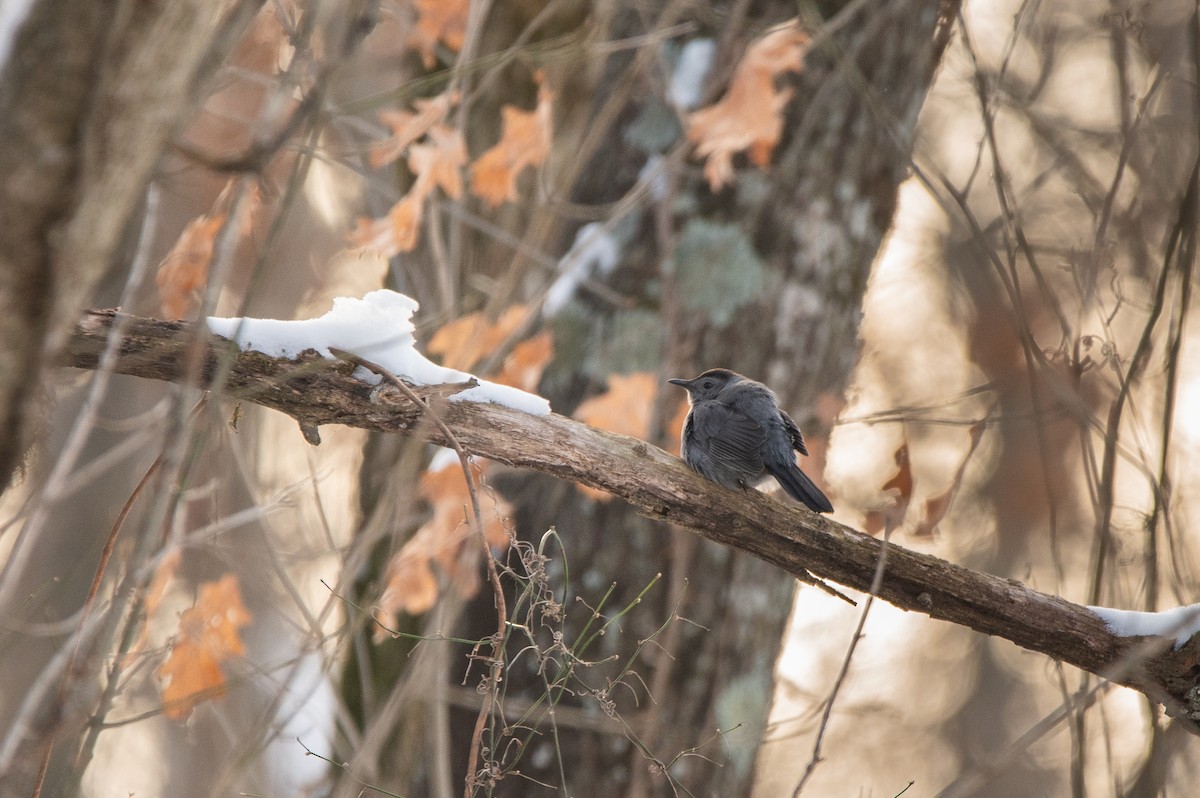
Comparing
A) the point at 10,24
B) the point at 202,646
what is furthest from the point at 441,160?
the point at 10,24

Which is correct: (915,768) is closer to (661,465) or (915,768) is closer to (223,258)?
(661,465)

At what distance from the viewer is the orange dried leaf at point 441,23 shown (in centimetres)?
483

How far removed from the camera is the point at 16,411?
1227mm

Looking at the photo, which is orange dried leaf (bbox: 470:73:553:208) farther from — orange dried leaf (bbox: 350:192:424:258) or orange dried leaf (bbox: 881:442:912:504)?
orange dried leaf (bbox: 881:442:912:504)

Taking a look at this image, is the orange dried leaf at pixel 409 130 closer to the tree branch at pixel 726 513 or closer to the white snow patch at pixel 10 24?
the tree branch at pixel 726 513

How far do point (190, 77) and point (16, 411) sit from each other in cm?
50

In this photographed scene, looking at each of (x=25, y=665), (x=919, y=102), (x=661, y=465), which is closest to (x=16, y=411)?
(x=661, y=465)

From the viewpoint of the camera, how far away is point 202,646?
12.5 ft

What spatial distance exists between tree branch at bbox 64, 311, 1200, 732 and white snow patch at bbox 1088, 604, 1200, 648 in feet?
0.07

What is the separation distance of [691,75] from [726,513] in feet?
8.12

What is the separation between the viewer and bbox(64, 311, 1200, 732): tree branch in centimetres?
245

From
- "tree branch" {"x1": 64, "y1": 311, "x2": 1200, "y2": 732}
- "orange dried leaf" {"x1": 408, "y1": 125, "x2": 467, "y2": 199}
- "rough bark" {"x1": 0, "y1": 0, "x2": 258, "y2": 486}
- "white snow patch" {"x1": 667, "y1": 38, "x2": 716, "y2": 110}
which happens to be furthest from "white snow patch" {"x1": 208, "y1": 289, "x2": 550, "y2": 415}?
"white snow patch" {"x1": 667, "y1": 38, "x2": 716, "y2": 110}

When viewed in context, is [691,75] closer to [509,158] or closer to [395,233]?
[509,158]

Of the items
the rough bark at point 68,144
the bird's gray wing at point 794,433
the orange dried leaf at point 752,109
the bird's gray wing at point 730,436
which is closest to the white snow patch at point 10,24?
the rough bark at point 68,144
